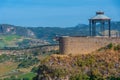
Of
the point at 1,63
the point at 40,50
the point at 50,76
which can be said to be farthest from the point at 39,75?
the point at 40,50

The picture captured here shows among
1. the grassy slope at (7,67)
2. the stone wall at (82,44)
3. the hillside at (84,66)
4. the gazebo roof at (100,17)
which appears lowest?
the grassy slope at (7,67)

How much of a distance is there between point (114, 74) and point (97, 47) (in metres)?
4.20

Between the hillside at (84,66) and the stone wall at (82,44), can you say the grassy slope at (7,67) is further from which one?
the hillside at (84,66)

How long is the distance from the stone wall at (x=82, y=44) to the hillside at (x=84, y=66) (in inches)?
41.7

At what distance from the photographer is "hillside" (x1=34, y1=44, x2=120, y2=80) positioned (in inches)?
1907

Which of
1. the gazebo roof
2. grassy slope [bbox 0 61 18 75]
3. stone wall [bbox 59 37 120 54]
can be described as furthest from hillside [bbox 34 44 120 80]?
grassy slope [bbox 0 61 18 75]

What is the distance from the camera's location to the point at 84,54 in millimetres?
50406

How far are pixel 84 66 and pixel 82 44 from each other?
2.97m

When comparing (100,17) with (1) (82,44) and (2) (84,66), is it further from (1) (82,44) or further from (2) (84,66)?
(2) (84,66)

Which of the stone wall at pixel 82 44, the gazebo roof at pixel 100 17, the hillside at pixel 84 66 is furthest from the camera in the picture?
the gazebo roof at pixel 100 17

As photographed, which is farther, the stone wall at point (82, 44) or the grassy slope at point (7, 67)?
the grassy slope at point (7, 67)

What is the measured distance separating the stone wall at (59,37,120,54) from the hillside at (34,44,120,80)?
3.47ft

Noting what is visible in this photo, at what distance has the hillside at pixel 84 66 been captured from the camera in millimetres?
48438

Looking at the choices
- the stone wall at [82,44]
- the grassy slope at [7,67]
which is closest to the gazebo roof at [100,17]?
the stone wall at [82,44]
